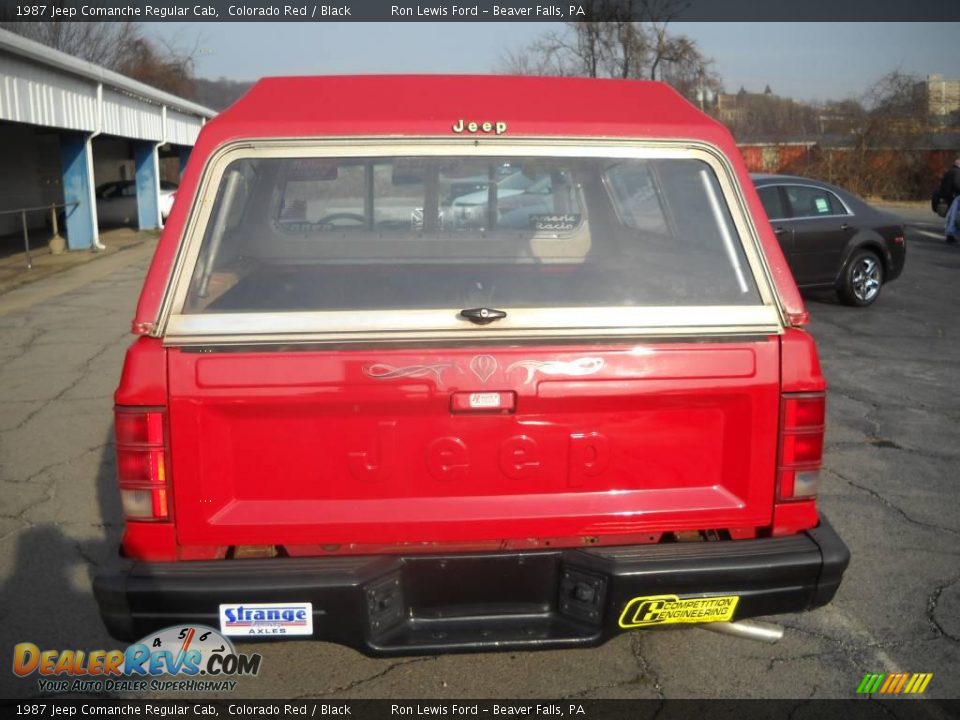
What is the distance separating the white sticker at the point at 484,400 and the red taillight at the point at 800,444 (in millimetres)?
847

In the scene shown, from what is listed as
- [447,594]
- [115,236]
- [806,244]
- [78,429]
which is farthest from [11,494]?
[115,236]

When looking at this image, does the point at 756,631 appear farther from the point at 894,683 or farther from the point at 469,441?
the point at 469,441

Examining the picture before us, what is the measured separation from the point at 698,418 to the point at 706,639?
1261 mm

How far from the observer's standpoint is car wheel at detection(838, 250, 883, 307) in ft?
35.3

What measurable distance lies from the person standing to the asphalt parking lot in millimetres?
11745

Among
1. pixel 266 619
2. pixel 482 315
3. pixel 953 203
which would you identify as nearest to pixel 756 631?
pixel 482 315

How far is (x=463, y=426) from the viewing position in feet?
8.25

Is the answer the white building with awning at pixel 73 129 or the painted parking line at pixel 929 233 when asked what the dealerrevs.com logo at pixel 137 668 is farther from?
the painted parking line at pixel 929 233

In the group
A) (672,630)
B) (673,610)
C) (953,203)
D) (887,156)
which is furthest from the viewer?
(887,156)

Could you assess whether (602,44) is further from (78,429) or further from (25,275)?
(78,429)

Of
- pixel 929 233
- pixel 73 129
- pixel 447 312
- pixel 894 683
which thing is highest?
pixel 73 129

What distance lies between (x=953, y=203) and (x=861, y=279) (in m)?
9.01

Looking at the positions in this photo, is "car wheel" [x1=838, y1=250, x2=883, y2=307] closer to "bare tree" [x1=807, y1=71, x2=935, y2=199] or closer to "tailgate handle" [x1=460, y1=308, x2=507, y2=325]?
"tailgate handle" [x1=460, y1=308, x2=507, y2=325]

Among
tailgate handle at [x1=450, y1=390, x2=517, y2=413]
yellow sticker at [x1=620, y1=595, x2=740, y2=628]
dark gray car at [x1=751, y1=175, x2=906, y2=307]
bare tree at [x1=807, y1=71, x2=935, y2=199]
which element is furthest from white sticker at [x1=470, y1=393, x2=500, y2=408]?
bare tree at [x1=807, y1=71, x2=935, y2=199]
